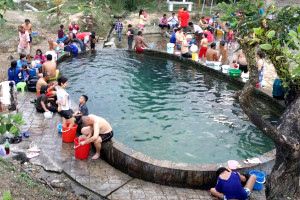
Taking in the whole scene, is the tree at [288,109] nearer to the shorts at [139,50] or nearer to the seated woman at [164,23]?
the shorts at [139,50]

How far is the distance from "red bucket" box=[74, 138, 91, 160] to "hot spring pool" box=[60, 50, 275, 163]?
1.78 meters

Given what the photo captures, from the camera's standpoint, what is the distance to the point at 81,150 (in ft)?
32.6

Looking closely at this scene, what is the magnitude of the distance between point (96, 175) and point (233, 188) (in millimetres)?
3253

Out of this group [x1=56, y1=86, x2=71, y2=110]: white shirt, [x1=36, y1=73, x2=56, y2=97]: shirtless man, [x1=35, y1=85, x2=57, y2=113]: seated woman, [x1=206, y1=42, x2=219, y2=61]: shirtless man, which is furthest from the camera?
[x1=206, y1=42, x2=219, y2=61]: shirtless man

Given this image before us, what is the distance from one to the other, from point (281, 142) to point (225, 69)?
35.4ft

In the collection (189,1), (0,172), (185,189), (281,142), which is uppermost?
(189,1)

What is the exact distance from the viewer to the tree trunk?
6.55m

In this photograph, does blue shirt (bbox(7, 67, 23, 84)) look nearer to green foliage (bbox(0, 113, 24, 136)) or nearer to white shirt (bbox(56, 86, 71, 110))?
white shirt (bbox(56, 86, 71, 110))

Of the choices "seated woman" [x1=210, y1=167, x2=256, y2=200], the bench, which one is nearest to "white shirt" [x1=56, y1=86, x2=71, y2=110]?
"seated woman" [x1=210, y1=167, x2=256, y2=200]

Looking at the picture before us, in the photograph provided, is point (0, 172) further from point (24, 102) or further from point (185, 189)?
point (24, 102)

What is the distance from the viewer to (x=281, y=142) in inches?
256

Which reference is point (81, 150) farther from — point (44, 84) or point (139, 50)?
point (139, 50)

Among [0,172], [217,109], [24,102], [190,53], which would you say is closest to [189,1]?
[190,53]

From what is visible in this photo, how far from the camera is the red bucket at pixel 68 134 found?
35.0 feet
